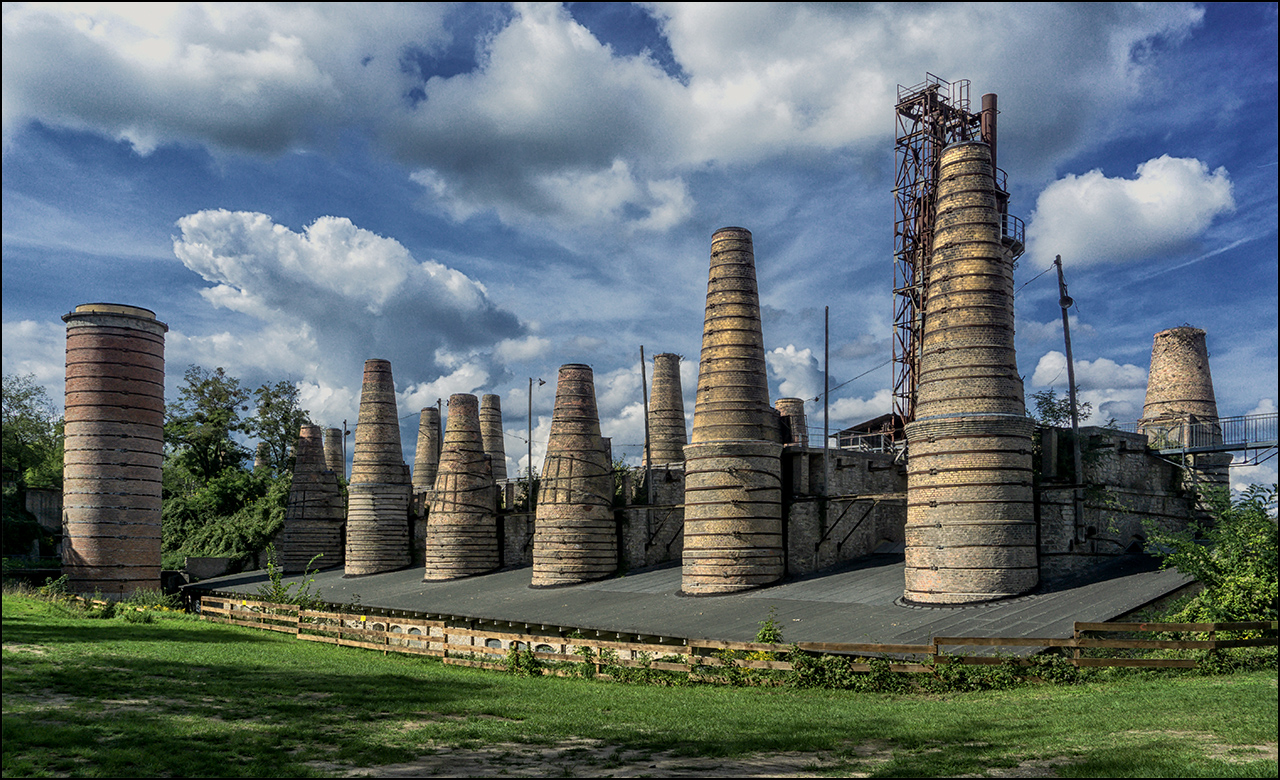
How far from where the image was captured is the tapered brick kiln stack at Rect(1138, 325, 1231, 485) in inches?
1100

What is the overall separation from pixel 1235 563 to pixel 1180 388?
52.3 feet

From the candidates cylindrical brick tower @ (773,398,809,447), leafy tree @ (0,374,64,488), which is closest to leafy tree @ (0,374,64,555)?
leafy tree @ (0,374,64,488)

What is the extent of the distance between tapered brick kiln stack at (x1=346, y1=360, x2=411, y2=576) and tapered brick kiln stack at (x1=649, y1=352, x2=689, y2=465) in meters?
10.9

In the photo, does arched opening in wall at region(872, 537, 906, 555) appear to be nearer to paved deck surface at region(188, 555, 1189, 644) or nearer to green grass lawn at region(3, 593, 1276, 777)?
paved deck surface at region(188, 555, 1189, 644)

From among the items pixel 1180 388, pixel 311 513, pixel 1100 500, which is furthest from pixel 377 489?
pixel 1180 388

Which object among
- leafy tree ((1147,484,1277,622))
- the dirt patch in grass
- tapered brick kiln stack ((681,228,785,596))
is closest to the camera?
the dirt patch in grass

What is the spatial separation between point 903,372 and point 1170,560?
22.1m

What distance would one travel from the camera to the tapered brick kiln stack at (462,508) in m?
33.3

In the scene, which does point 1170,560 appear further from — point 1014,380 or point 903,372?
point 903,372

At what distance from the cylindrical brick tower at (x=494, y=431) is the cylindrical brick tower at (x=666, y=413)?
9.46 m

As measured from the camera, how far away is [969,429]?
18.8m

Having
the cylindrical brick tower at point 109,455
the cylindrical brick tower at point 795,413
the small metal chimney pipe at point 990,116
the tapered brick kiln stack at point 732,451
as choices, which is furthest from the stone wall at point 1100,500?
the cylindrical brick tower at point 109,455

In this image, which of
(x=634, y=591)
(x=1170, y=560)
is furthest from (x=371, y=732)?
(x=634, y=591)

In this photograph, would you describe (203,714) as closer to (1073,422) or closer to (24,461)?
(1073,422)
